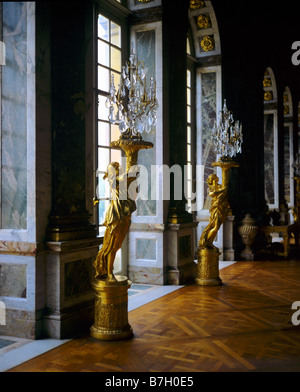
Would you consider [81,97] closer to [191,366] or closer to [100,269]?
[100,269]

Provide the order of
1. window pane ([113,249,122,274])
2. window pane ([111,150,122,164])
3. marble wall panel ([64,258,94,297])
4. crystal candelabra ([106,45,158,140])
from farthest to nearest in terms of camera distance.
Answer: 1. window pane ([113,249,122,274])
2. window pane ([111,150,122,164])
3. marble wall panel ([64,258,94,297])
4. crystal candelabra ([106,45,158,140])

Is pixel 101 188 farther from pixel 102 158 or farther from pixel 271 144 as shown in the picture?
pixel 271 144

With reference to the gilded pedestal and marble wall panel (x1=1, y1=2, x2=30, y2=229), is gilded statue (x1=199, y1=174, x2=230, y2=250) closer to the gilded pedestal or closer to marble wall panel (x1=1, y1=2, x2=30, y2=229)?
the gilded pedestal

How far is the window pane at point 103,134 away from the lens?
6488mm

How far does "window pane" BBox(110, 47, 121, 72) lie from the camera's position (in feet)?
22.5

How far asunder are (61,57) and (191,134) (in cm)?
539

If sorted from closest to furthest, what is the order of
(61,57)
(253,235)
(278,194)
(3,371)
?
(3,371) → (61,57) → (253,235) → (278,194)

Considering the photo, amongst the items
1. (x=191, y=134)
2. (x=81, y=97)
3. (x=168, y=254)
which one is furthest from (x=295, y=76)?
(x=81, y=97)

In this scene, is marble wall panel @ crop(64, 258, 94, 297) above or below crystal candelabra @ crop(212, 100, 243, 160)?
below

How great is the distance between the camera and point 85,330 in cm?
445

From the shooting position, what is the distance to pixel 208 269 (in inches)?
263

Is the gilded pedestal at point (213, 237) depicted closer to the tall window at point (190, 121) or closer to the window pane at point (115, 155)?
the window pane at point (115, 155)

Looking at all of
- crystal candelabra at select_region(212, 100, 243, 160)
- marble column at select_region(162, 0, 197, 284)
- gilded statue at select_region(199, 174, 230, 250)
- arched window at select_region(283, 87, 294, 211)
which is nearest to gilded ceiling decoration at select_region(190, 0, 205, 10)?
marble column at select_region(162, 0, 197, 284)

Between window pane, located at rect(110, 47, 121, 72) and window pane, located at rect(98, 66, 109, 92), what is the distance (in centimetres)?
26
